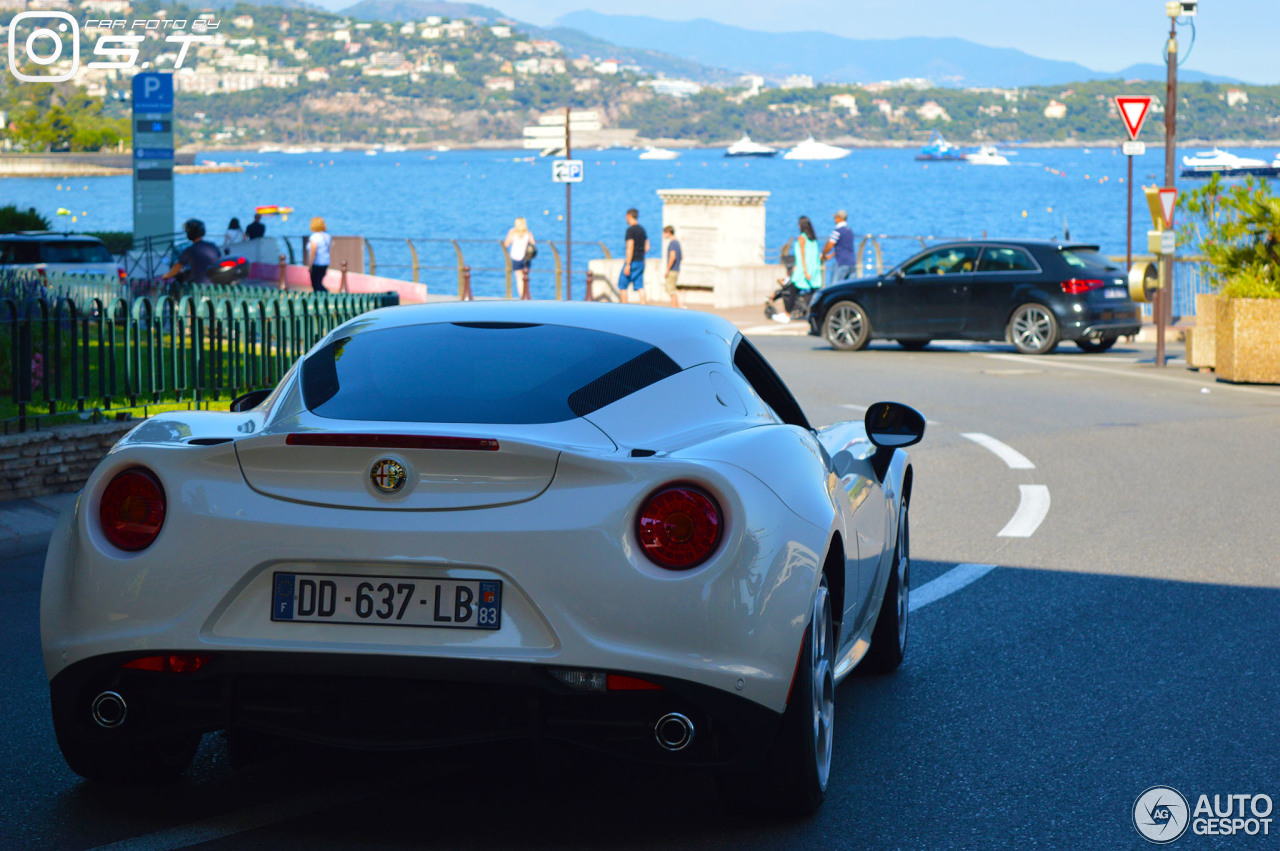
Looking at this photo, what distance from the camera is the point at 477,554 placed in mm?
3904

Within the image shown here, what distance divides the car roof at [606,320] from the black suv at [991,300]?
701 inches

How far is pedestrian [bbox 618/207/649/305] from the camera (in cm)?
2923

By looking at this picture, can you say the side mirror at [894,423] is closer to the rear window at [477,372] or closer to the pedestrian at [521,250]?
the rear window at [477,372]

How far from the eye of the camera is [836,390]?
1748cm

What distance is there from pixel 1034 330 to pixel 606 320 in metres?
18.3

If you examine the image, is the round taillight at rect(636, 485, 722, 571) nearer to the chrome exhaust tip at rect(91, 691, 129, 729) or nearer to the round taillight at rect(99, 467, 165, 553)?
the round taillight at rect(99, 467, 165, 553)

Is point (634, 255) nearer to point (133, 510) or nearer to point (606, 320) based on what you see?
point (606, 320)

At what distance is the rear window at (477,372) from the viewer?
174 inches

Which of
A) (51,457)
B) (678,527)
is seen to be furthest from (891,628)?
(51,457)

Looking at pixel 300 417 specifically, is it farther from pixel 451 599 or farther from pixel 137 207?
pixel 137 207

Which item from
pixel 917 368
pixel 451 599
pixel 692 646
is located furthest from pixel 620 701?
pixel 917 368

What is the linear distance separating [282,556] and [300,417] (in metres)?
0.56

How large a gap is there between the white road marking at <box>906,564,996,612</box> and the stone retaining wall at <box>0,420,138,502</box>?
4.80 m

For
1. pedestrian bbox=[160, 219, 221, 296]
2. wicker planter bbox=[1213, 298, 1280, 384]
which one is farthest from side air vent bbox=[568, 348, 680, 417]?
pedestrian bbox=[160, 219, 221, 296]
